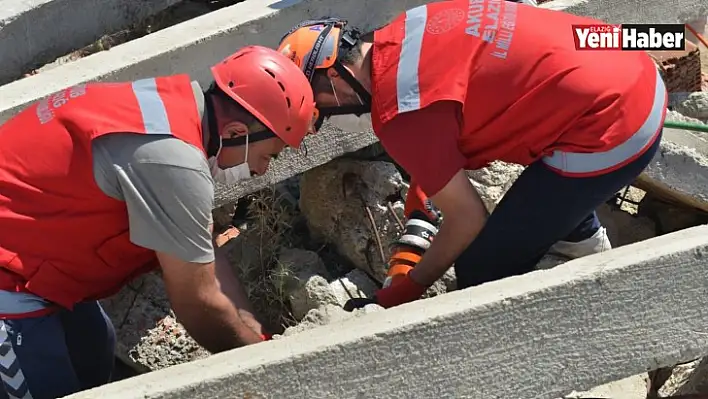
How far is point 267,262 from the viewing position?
15.5ft

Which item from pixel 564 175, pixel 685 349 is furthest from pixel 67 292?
pixel 685 349

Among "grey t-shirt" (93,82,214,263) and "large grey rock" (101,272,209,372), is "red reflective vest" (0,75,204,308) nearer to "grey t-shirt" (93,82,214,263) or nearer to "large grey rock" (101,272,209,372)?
"grey t-shirt" (93,82,214,263)

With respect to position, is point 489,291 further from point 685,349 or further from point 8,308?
point 8,308

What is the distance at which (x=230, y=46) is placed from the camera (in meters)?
4.62

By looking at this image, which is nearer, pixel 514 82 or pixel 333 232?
pixel 514 82

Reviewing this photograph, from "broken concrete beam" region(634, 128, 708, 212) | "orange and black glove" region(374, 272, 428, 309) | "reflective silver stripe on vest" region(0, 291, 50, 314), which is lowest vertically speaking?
"broken concrete beam" region(634, 128, 708, 212)

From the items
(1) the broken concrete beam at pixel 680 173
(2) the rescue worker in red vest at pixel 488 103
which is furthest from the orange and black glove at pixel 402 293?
(1) the broken concrete beam at pixel 680 173

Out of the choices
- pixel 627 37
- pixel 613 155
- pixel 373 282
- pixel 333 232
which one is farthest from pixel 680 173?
pixel 333 232

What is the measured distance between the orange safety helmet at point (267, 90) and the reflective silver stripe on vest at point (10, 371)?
106 centimetres

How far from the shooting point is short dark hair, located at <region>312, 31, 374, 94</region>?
316 cm

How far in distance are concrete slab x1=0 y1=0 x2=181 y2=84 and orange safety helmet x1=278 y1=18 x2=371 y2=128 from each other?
235 cm

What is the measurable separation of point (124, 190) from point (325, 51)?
3.04ft

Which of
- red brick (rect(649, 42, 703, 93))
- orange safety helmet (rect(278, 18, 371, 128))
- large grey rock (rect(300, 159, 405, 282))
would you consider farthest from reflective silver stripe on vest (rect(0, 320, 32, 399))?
red brick (rect(649, 42, 703, 93))

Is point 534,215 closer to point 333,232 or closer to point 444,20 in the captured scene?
point 444,20
